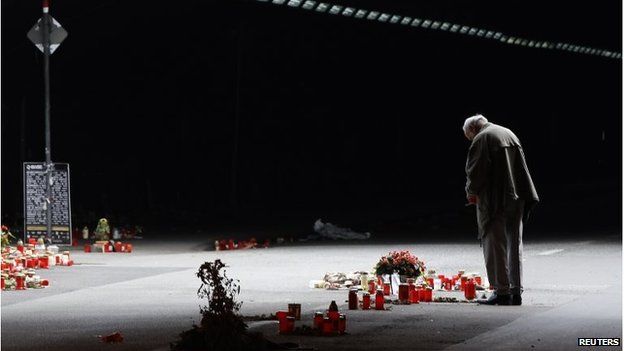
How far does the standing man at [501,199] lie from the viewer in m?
12.9

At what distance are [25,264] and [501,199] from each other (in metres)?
7.31

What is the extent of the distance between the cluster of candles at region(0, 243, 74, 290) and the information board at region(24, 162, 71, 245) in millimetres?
1566

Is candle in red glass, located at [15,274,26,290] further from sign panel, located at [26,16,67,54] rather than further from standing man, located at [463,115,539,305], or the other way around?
sign panel, located at [26,16,67,54]

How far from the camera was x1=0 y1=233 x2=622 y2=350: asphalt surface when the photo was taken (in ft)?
34.4

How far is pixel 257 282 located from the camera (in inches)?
637

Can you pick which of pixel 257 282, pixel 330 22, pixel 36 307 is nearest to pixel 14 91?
pixel 330 22

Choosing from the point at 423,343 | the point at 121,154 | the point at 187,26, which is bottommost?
the point at 423,343

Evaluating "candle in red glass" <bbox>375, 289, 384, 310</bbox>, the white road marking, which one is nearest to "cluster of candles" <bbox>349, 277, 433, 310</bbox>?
"candle in red glass" <bbox>375, 289, 384, 310</bbox>

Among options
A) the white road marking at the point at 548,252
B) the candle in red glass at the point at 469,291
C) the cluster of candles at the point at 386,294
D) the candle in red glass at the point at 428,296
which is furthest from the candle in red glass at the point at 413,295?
the white road marking at the point at 548,252

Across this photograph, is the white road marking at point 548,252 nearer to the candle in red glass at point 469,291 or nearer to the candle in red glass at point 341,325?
the candle in red glass at point 469,291

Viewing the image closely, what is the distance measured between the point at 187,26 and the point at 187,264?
18.7 m

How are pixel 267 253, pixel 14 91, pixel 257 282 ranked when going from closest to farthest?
pixel 257 282, pixel 267 253, pixel 14 91

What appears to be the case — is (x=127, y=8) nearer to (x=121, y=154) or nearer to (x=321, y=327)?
(x=121, y=154)

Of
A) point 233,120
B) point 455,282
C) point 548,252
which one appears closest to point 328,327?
point 455,282
